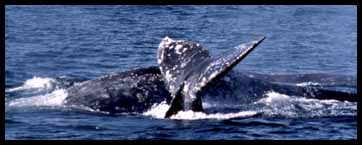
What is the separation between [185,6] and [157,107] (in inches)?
776

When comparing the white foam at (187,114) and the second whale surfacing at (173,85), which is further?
the white foam at (187,114)

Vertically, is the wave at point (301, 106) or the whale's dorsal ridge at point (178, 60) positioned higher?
the whale's dorsal ridge at point (178, 60)

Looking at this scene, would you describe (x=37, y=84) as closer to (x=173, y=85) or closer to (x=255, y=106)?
(x=173, y=85)

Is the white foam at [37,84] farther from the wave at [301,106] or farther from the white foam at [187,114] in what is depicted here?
the wave at [301,106]

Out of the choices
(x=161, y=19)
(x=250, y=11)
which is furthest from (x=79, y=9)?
(x=250, y=11)

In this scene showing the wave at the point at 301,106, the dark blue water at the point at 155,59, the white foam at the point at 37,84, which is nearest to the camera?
the dark blue water at the point at 155,59

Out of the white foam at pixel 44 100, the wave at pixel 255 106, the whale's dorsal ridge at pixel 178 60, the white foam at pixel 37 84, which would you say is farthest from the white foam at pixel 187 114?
the white foam at pixel 37 84

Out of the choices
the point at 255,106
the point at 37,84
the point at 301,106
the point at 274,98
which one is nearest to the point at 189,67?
the point at 255,106

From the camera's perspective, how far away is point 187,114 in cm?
1130

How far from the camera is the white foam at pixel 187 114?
11.3m

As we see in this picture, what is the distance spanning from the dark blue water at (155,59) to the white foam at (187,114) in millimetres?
34

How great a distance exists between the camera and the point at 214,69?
11039 mm

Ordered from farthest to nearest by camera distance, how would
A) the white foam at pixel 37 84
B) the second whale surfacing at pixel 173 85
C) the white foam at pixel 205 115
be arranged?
the white foam at pixel 37 84 → the white foam at pixel 205 115 → the second whale surfacing at pixel 173 85

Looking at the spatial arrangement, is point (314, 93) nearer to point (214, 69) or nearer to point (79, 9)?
point (214, 69)
